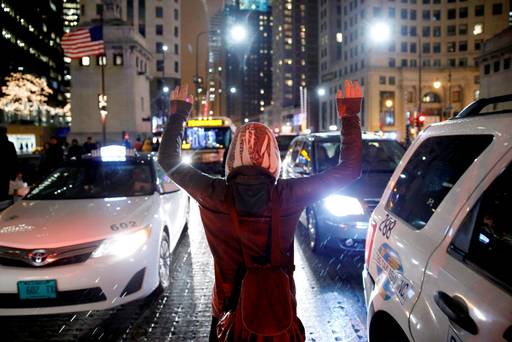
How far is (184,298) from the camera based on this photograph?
542cm

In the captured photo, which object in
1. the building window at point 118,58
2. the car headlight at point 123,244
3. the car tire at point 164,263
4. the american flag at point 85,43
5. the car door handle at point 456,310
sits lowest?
the car tire at point 164,263

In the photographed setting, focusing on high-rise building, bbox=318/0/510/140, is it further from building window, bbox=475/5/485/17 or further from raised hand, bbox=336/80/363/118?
raised hand, bbox=336/80/363/118

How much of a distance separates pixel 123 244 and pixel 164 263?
1089 millimetres

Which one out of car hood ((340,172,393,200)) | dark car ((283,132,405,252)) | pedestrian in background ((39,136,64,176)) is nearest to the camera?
dark car ((283,132,405,252))

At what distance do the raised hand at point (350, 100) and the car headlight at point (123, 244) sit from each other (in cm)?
296

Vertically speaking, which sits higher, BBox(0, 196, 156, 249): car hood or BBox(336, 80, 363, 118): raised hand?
BBox(336, 80, 363, 118): raised hand

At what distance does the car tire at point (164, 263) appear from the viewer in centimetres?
532

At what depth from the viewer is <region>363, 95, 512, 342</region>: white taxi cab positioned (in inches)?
68.7

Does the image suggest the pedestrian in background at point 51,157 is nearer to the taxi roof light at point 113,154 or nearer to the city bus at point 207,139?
the taxi roof light at point 113,154

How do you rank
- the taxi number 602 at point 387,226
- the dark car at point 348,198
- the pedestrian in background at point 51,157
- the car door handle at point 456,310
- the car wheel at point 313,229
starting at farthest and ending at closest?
1. the pedestrian in background at point 51,157
2. the car wheel at point 313,229
3. the dark car at point 348,198
4. the taxi number 602 at point 387,226
5. the car door handle at point 456,310

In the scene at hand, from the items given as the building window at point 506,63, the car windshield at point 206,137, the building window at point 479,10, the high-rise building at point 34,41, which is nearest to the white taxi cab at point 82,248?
the car windshield at point 206,137

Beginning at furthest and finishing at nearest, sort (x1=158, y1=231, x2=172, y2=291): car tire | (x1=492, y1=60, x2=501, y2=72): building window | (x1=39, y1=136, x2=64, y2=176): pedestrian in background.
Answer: (x1=492, y1=60, x2=501, y2=72): building window
(x1=39, y1=136, x2=64, y2=176): pedestrian in background
(x1=158, y1=231, x2=172, y2=291): car tire

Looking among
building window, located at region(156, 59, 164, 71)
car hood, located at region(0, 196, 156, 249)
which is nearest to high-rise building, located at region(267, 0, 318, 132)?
building window, located at region(156, 59, 164, 71)

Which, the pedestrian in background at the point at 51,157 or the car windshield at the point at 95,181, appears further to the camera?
the pedestrian in background at the point at 51,157
